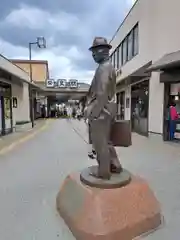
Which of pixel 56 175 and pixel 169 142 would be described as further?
pixel 169 142

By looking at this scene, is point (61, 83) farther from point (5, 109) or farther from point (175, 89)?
point (175, 89)

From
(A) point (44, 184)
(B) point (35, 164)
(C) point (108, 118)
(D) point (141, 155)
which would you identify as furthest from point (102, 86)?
(D) point (141, 155)

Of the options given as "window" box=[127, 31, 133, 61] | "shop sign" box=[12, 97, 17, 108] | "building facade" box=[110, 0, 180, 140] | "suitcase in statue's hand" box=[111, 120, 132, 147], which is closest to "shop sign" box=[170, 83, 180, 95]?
"building facade" box=[110, 0, 180, 140]

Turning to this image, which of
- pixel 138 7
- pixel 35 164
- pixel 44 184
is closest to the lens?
pixel 44 184

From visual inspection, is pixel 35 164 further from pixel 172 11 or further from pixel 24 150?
pixel 172 11

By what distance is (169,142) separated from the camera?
9.65 meters

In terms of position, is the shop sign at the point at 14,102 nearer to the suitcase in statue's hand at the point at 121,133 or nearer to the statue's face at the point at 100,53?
the suitcase in statue's hand at the point at 121,133

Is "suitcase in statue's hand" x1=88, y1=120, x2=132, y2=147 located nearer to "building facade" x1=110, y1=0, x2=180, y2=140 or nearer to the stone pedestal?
the stone pedestal

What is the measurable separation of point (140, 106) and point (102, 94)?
35.6ft

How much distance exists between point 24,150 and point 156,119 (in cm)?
548

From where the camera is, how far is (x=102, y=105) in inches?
121

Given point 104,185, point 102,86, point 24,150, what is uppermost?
point 102,86

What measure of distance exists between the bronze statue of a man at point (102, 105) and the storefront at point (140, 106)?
354 inches

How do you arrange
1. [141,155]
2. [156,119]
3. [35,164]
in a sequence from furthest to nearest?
[156,119]
[141,155]
[35,164]
